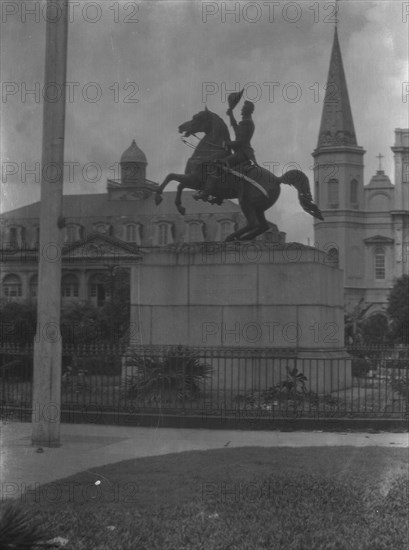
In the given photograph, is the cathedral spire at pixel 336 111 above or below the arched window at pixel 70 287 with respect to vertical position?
above

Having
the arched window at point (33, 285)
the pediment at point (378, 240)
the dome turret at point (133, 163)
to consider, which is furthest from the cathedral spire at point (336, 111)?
the arched window at point (33, 285)

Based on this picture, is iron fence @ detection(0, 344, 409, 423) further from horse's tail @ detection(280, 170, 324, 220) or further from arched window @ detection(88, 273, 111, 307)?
arched window @ detection(88, 273, 111, 307)

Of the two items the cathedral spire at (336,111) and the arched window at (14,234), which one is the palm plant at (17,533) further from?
the arched window at (14,234)

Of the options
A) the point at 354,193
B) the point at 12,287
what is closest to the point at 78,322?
the point at 12,287

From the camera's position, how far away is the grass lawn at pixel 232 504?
5879 mm

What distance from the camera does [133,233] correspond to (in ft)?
102

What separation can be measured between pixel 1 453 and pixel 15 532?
213 inches

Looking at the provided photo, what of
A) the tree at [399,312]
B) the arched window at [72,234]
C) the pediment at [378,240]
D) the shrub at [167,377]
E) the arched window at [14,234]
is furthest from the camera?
the tree at [399,312]

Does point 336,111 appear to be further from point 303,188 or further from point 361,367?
point 361,367

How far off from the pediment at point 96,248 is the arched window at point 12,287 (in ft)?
4.35

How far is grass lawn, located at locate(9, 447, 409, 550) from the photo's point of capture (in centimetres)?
588

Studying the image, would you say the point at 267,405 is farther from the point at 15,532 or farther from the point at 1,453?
the point at 15,532

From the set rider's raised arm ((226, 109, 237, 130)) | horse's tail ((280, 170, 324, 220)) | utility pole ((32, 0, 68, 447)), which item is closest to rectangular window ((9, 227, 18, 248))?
rider's raised arm ((226, 109, 237, 130))

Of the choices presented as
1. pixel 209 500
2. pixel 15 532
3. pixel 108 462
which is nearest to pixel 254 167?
pixel 108 462
